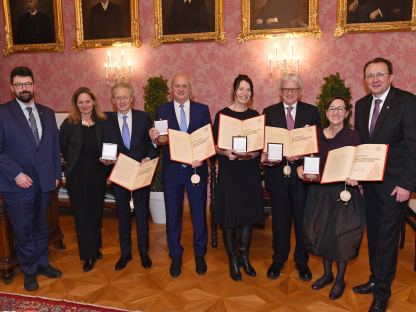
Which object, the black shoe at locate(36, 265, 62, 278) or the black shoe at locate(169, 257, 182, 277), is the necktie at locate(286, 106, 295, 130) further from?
the black shoe at locate(36, 265, 62, 278)

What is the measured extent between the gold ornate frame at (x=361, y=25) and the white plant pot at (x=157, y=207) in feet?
11.2

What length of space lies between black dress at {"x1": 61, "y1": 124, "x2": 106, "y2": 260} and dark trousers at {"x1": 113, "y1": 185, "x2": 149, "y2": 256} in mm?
208

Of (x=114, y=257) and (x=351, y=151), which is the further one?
(x=114, y=257)

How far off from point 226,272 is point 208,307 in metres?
0.68

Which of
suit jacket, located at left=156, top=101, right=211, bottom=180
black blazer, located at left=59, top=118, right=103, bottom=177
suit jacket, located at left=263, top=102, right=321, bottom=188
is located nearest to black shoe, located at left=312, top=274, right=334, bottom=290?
suit jacket, located at left=263, top=102, right=321, bottom=188

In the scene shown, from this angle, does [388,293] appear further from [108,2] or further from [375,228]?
→ [108,2]

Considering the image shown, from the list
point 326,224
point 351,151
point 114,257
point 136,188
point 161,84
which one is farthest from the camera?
point 161,84

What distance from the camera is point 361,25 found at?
5359mm

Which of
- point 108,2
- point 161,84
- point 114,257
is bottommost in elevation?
point 114,257

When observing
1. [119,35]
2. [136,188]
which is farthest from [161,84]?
[136,188]

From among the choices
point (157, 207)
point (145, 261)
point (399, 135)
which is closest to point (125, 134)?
point (145, 261)

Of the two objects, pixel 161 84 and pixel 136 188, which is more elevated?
pixel 161 84

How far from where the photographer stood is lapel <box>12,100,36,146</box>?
3.32 m

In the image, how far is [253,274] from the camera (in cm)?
365
